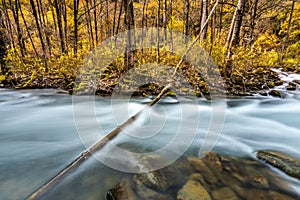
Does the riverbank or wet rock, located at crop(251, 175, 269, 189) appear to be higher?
the riverbank

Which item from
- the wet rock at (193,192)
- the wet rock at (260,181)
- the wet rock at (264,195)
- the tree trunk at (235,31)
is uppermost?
the tree trunk at (235,31)

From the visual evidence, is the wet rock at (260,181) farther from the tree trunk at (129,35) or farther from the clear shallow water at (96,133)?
the tree trunk at (129,35)

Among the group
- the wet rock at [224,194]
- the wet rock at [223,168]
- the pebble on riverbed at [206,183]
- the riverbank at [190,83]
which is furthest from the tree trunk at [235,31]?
the wet rock at [224,194]

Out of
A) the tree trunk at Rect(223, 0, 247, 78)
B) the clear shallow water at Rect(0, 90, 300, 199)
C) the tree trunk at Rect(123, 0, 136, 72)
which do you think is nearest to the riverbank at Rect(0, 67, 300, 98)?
the tree trunk at Rect(223, 0, 247, 78)

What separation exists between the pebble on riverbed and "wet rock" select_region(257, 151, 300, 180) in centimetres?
15

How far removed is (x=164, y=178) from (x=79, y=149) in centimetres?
165

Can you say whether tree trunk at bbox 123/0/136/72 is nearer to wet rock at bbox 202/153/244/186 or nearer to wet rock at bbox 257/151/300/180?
wet rock at bbox 202/153/244/186

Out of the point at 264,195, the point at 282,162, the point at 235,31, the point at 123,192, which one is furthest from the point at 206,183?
the point at 235,31

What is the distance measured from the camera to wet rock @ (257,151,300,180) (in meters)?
2.46

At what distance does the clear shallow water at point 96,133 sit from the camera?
2.33 metres

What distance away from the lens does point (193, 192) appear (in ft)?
6.88

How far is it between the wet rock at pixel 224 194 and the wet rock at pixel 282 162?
897 millimetres

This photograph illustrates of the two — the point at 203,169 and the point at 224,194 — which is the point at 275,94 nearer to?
the point at 203,169

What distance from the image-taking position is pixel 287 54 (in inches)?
637
